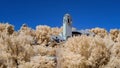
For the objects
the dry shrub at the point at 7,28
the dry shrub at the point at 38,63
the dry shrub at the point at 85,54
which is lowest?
the dry shrub at the point at 38,63

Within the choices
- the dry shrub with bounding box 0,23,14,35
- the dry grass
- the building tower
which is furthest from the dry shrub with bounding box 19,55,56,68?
the building tower

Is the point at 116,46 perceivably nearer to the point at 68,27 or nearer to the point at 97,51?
the point at 97,51

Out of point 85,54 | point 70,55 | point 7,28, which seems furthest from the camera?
point 7,28

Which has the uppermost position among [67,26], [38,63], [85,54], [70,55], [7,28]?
[67,26]

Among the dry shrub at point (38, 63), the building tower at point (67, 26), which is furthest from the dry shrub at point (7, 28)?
the dry shrub at point (38, 63)

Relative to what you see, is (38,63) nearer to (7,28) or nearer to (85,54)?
(85,54)

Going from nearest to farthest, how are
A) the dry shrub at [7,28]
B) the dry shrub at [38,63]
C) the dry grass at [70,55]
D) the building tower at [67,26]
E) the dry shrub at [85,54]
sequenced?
1. the dry shrub at [38,63]
2. the dry grass at [70,55]
3. the dry shrub at [85,54]
4. the dry shrub at [7,28]
5. the building tower at [67,26]

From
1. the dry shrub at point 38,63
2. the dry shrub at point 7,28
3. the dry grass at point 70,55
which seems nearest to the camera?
the dry shrub at point 38,63

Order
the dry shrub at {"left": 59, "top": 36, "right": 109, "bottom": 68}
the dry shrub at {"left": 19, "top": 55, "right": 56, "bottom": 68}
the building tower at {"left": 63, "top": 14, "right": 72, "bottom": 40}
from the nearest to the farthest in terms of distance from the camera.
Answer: the dry shrub at {"left": 19, "top": 55, "right": 56, "bottom": 68}, the dry shrub at {"left": 59, "top": 36, "right": 109, "bottom": 68}, the building tower at {"left": 63, "top": 14, "right": 72, "bottom": 40}

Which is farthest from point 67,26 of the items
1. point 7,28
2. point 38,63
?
point 38,63

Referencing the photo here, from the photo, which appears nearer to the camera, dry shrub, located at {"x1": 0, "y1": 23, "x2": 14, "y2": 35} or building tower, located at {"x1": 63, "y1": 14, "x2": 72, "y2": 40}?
dry shrub, located at {"x1": 0, "y1": 23, "x2": 14, "y2": 35}

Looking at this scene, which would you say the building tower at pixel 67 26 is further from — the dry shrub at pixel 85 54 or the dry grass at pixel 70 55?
the dry shrub at pixel 85 54

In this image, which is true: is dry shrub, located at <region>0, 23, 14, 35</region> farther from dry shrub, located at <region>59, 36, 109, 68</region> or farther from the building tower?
dry shrub, located at <region>59, 36, 109, 68</region>

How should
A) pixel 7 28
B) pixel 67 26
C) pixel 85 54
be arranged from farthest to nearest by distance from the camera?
pixel 67 26, pixel 7 28, pixel 85 54
